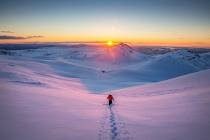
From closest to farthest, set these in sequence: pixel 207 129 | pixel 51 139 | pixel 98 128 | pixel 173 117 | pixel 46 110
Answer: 1. pixel 51 139
2. pixel 207 129
3. pixel 98 128
4. pixel 173 117
5. pixel 46 110

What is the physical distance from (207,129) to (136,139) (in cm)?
359

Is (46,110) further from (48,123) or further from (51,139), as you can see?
(51,139)

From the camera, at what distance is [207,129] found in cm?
1298

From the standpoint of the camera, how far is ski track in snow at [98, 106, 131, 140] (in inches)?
496

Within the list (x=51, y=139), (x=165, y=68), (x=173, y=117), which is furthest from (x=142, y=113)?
(x=165, y=68)

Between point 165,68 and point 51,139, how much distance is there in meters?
192

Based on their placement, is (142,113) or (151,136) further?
(142,113)

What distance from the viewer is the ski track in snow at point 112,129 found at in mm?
12596

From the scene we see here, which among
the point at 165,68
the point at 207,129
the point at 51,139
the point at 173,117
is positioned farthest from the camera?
the point at 165,68

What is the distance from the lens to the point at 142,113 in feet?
61.0

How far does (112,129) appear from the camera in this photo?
14.0 meters

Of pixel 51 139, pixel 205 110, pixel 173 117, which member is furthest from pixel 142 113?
pixel 51 139

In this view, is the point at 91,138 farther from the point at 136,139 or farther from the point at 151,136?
the point at 151,136

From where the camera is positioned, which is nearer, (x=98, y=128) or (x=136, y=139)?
(x=136, y=139)
